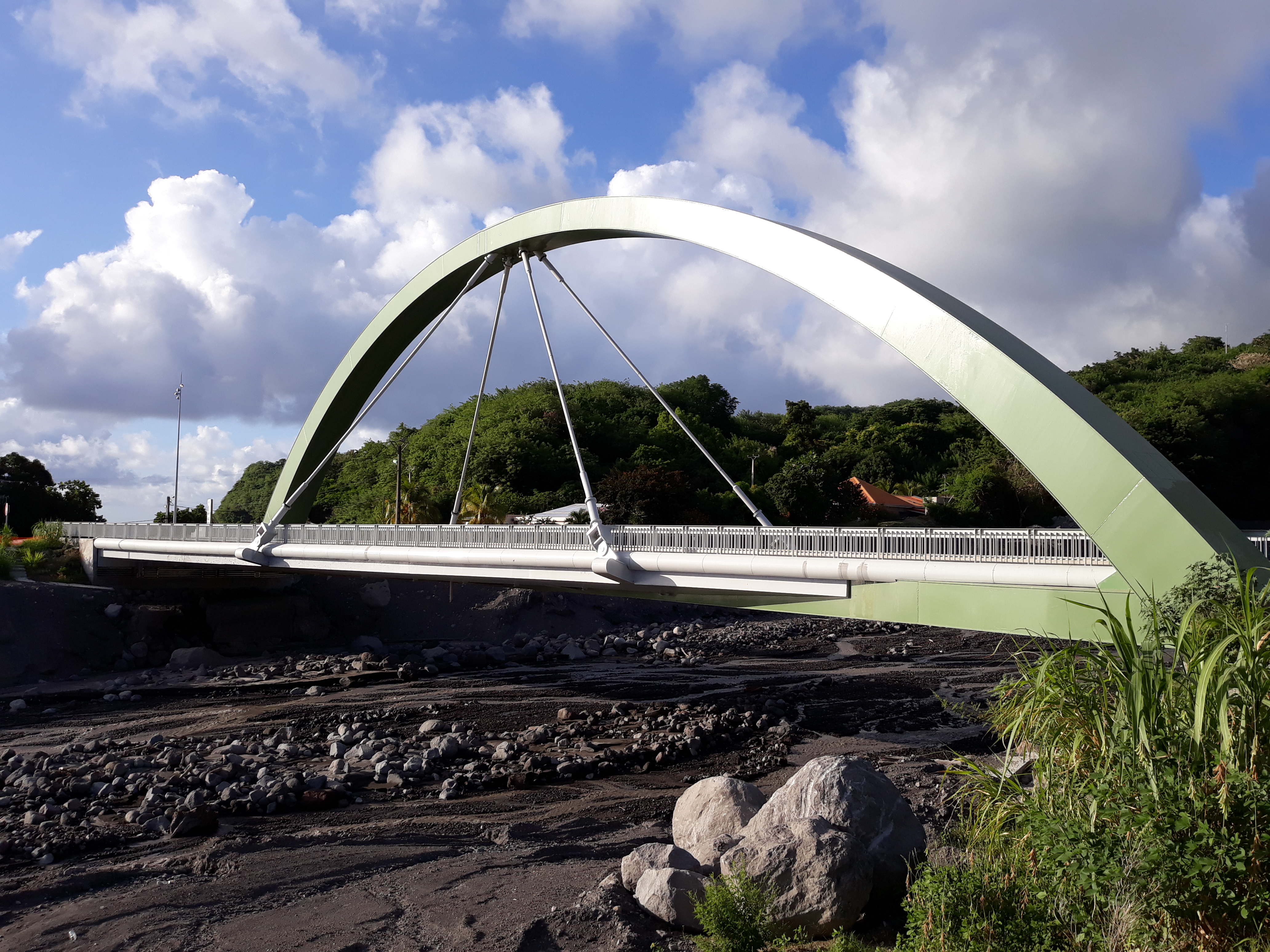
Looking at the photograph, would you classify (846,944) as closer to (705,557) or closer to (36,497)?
(705,557)

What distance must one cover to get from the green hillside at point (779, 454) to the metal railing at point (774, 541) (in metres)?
14.9

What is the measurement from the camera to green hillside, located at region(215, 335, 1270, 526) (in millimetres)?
38469

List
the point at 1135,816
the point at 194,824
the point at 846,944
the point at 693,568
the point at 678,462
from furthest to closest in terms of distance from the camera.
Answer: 1. the point at 678,462
2. the point at 693,568
3. the point at 194,824
4. the point at 846,944
5. the point at 1135,816

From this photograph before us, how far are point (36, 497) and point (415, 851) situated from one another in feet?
145

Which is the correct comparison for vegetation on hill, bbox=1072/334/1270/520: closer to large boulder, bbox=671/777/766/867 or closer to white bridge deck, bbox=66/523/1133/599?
white bridge deck, bbox=66/523/1133/599

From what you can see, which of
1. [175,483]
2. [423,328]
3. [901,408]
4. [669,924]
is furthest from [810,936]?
[901,408]

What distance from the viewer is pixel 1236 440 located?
4903 centimetres

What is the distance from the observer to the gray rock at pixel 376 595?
3488 cm

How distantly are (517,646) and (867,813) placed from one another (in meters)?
24.0

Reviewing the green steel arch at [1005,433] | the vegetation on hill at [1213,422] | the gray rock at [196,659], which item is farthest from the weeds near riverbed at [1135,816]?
the vegetation on hill at [1213,422]

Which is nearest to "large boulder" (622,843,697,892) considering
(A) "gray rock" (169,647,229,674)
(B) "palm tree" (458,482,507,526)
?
(A) "gray rock" (169,647,229,674)

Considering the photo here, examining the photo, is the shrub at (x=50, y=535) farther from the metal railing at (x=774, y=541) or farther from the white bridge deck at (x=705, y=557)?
the metal railing at (x=774, y=541)

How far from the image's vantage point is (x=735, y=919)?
6.51m

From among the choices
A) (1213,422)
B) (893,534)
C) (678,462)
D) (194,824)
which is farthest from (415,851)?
(1213,422)
